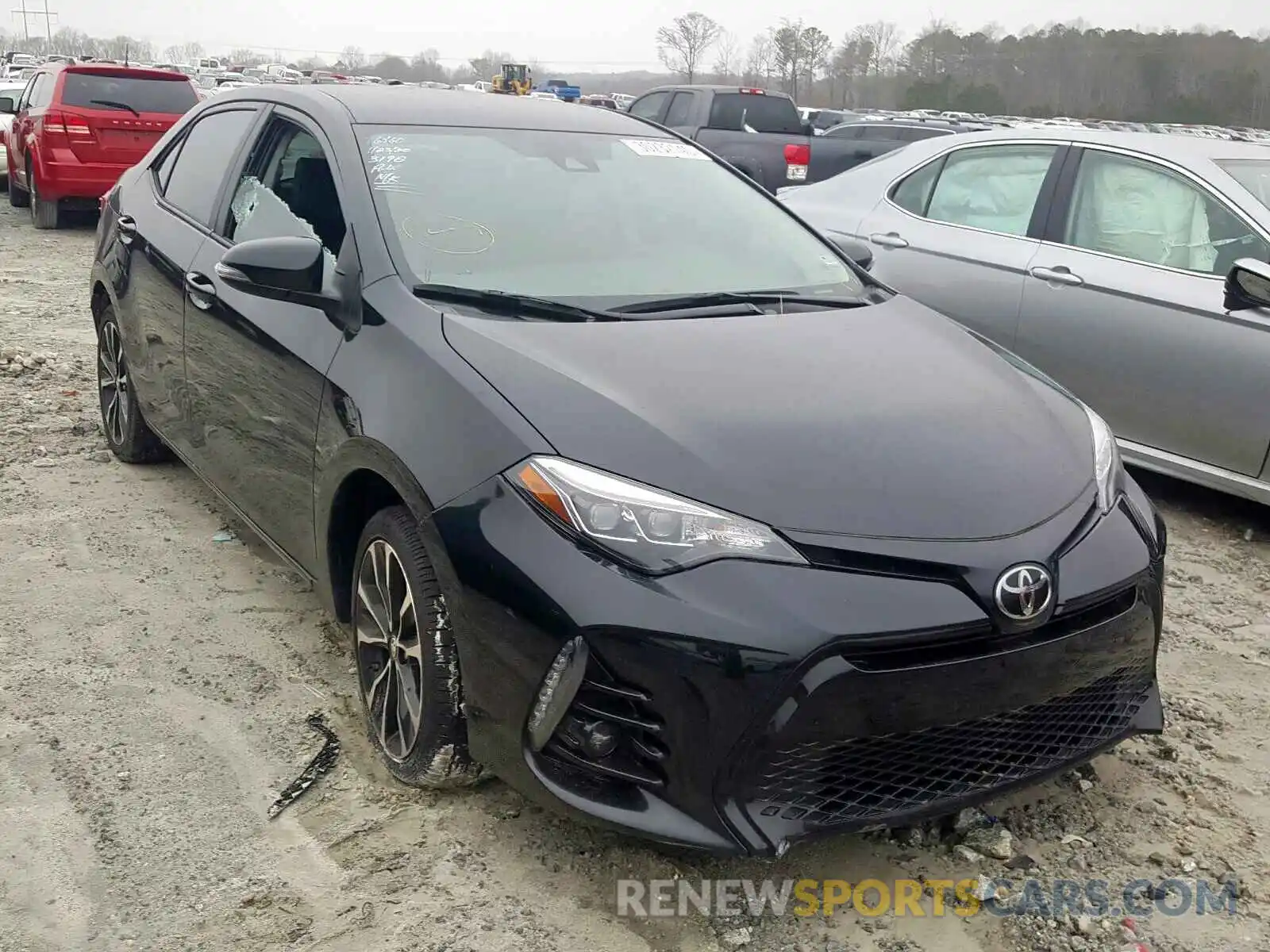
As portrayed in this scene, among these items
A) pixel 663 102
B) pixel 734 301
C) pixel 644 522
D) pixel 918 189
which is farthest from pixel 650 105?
pixel 644 522

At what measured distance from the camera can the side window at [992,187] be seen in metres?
5.39

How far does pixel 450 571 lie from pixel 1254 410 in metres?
3.33

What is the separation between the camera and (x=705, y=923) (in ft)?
7.82

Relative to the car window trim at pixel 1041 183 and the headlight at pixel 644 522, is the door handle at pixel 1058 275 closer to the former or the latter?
the car window trim at pixel 1041 183

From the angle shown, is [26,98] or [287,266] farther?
[26,98]

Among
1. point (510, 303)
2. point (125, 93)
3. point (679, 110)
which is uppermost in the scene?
point (679, 110)

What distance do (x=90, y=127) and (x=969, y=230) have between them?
962 centimetres

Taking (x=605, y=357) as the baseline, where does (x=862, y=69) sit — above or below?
above

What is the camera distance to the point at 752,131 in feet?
49.1

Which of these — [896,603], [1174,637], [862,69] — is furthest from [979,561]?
[862,69]

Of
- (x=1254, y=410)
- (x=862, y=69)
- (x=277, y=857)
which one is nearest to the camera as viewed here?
(x=277, y=857)

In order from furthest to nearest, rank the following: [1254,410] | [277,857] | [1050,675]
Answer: [1254,410] → [277,857] → [1050,675]

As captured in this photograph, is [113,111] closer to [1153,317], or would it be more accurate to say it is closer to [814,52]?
[1153,317]

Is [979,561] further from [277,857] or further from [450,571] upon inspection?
[277,857]
